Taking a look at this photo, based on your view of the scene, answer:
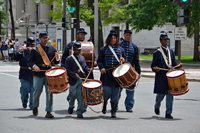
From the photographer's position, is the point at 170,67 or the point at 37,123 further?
the point at 170,67

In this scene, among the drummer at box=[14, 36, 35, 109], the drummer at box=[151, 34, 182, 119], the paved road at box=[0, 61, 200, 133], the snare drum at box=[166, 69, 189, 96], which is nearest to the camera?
the paved road at box=[0, 61, 200, 133]

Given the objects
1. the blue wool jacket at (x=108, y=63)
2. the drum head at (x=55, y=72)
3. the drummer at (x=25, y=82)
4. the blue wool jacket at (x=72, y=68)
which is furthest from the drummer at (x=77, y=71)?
the drummer at (x=25, y=82)

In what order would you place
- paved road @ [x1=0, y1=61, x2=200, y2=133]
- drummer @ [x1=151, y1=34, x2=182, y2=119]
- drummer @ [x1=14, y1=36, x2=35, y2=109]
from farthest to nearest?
drummer @ [x1=14, y1=36, x2=35, y2=109] < drummer @ [x1=151, y1=34, x2=182, y2=119] < paved road @ [x1=0, y1=61, x2=200, y2=133]

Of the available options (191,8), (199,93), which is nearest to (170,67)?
(199,93)

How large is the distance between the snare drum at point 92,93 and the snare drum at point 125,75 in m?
0.54

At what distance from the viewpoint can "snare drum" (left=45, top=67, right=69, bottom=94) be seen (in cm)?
931

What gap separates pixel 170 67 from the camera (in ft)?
33.7

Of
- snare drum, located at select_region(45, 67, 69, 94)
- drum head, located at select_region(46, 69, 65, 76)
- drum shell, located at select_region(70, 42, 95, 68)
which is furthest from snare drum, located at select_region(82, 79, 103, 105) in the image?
drum shell, located at select_region(70, 42, 95, 68)

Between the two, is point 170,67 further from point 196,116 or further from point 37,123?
point 37,123

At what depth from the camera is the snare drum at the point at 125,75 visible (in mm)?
9677

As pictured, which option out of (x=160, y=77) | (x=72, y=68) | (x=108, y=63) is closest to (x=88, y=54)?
(x=108, y=63)

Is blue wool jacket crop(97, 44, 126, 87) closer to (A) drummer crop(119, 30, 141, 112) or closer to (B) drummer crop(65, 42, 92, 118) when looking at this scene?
(B) drummer crop(65, 42, 92, 118)

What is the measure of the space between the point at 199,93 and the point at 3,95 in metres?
6.55

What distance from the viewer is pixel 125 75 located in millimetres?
9656
